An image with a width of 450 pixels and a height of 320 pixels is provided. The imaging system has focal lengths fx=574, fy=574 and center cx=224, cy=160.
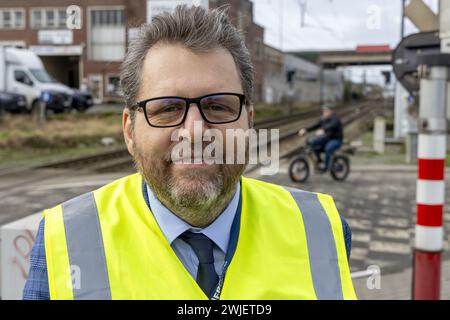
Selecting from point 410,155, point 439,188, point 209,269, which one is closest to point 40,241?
point 209,269

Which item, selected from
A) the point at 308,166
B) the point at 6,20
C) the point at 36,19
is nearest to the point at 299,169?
the point at 308,166

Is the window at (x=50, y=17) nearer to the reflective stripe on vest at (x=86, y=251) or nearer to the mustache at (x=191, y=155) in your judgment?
the reflective stripe on vest at (x=86, y=251)

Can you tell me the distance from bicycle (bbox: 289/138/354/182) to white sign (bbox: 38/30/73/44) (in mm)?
26794

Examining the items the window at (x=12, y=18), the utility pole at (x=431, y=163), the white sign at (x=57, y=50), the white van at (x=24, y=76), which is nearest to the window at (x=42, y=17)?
the window at (x=12, y=18)

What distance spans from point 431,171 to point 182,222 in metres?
2.54

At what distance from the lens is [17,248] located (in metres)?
3.31

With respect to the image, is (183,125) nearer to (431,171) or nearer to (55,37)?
(431,171)

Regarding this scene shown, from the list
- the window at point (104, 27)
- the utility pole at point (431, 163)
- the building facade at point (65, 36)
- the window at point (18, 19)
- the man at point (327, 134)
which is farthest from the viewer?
the window at point (18, 19)

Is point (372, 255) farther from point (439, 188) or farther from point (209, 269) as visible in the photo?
point (209, 269)

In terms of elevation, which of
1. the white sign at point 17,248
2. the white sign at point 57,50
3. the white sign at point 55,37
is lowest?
the white sign at point 17,248

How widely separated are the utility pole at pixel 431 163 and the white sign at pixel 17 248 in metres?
2.34

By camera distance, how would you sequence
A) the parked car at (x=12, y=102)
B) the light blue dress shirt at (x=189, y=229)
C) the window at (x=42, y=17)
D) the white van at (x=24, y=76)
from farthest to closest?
the window at (x=42, y=17), the white van at (x=24, y=76), the parked car at (x=12, y=102), the light blue dress shirt at (x=189, y=229)

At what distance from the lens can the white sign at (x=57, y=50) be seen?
112ft
